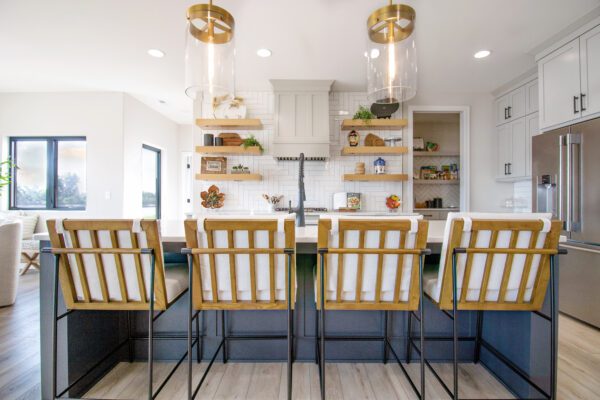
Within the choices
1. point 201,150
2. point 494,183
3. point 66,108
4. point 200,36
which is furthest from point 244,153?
point 494,183

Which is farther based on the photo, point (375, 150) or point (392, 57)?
point (375, 150)

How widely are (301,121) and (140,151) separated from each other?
9.52 ft

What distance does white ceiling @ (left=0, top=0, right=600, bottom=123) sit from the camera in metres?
2.38

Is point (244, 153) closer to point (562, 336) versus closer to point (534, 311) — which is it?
point (534, 311)

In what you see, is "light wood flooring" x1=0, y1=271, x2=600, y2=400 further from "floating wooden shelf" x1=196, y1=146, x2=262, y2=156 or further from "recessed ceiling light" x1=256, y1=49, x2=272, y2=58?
"recessed ceiling light" x1=256, y1=49, x2=272, y2=58

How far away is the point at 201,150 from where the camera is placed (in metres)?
3.88

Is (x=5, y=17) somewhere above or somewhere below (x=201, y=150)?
above

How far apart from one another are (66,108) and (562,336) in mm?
6475

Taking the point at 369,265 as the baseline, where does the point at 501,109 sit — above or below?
above

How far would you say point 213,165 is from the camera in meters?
4.02

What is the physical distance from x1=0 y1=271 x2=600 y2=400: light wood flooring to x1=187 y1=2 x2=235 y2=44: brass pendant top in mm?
1897

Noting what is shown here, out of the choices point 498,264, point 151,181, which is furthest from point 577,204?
point 151,181

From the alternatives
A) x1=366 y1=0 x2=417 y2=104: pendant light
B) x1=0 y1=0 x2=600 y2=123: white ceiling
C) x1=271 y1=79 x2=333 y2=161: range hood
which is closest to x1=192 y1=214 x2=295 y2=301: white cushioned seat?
x1=366 y1=0 x2=417 y2=104: pendant light

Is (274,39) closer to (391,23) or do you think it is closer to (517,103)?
(391,23)
